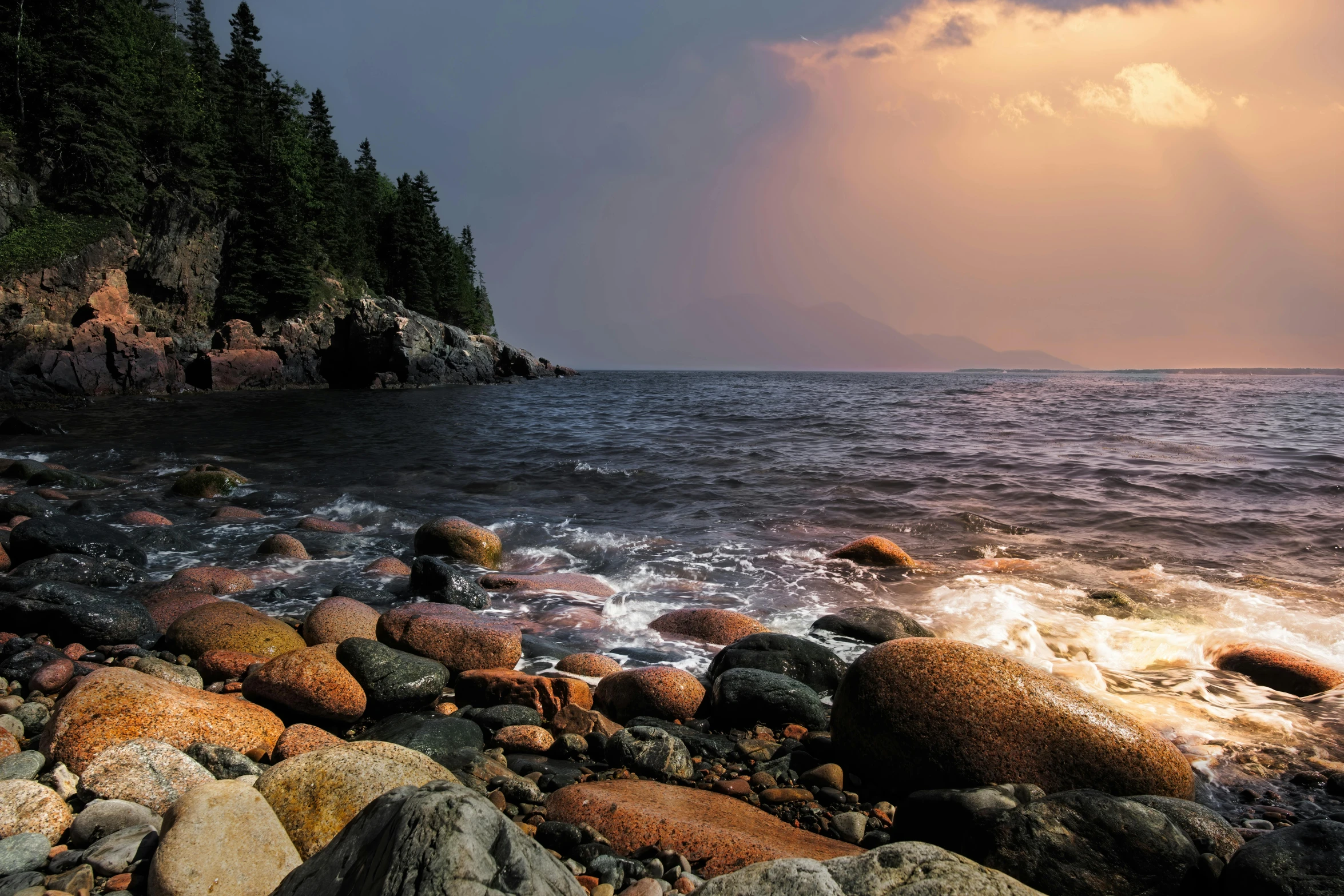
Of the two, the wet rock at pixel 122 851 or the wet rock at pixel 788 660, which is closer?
the wet rock at pixel 122 851

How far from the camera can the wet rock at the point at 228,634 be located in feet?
19.9

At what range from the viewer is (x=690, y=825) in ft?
11.7

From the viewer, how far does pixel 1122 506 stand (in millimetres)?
13555

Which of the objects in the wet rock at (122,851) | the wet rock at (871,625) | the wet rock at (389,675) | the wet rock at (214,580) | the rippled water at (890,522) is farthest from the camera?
the wet rock at (214,580)

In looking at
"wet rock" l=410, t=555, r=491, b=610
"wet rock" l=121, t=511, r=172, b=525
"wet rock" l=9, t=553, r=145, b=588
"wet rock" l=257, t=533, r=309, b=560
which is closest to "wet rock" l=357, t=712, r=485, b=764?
"wet rock" l=410, t=555, r=491, b=610

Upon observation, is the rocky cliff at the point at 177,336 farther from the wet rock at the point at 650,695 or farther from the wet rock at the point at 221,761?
the wet rock at the point at 650,695

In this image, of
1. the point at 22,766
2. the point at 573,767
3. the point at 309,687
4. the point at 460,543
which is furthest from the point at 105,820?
the point at 460,543

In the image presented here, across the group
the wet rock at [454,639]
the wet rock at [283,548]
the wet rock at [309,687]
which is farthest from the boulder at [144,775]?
the wet rock at [283,548]

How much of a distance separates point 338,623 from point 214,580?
306 cm

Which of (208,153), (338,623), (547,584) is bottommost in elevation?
(547,584)

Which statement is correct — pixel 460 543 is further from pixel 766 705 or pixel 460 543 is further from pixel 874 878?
pixel 874 878

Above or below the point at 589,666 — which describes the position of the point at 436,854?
above

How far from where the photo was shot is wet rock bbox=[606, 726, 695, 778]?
4496 mm

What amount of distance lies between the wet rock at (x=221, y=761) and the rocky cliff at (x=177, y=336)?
35.9m
